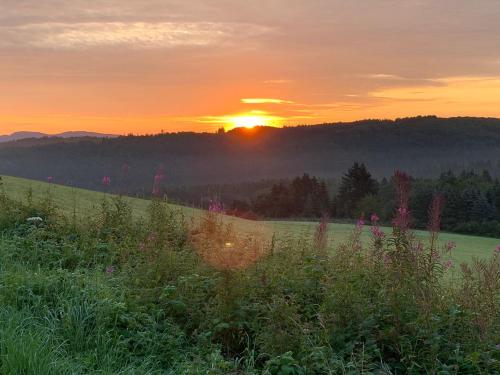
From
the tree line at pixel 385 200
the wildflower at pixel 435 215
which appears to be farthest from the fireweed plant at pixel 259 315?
the tree line at pixel 385 200

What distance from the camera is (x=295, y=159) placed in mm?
122062

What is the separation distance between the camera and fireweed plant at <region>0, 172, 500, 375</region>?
485 centimetres

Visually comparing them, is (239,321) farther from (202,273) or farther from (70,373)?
(70,373)

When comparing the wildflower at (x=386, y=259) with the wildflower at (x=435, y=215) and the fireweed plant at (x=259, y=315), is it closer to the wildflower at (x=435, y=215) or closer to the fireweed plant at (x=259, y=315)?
the fireweed plant at (x=259, y=315)

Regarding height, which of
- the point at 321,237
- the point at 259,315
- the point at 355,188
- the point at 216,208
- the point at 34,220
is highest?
the point at 216,208

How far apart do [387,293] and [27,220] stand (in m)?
7.62

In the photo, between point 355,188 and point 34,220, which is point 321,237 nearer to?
point 34,220

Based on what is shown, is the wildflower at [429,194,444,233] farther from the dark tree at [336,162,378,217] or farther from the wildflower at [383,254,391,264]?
the dark tree at [336,162,378,217]

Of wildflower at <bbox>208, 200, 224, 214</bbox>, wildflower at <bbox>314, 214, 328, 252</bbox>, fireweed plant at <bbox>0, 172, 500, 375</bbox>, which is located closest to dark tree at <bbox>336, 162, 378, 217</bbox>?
wildflower at <bbox>208, 200, 224, 214</bbox>

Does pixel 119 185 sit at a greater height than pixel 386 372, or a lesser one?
Result: greater

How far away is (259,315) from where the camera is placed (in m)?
5.89

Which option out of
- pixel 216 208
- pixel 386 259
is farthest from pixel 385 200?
pixel 386 259

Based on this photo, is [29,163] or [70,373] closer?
[70,373]

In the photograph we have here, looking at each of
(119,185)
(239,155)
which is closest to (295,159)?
(239,155)
